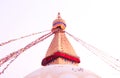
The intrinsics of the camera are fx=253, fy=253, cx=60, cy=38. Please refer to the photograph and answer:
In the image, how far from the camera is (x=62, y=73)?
6.79 m

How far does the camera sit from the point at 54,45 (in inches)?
375

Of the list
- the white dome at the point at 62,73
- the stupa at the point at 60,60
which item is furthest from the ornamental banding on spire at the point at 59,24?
the white dome at the point at 62,73

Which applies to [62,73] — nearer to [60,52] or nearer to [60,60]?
[60,60]

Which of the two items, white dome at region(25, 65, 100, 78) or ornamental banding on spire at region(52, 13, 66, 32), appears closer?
white dome at region(25, 65, 100, 78)

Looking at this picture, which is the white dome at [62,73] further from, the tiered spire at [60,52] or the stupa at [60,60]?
the tiered spire at [60,52]

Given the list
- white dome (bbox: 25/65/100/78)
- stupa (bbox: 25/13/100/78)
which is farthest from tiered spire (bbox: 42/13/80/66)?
white dome (bbox: 25/65/100/78)

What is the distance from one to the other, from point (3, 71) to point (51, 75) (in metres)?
2.37

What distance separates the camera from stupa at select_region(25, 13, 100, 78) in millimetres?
6828

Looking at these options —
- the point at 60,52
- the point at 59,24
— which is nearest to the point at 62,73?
the point at 60,52

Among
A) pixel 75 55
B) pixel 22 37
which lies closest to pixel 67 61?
pixel 75 55

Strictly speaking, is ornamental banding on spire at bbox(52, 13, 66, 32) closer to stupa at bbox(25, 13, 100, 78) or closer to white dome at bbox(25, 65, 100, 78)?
stupa at bbox(25, 13, 100, 78)

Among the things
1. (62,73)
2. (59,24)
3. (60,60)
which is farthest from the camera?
(59,24)

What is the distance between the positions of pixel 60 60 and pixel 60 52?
0.29 metres

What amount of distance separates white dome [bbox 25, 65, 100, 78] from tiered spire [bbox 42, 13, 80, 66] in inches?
67.2
